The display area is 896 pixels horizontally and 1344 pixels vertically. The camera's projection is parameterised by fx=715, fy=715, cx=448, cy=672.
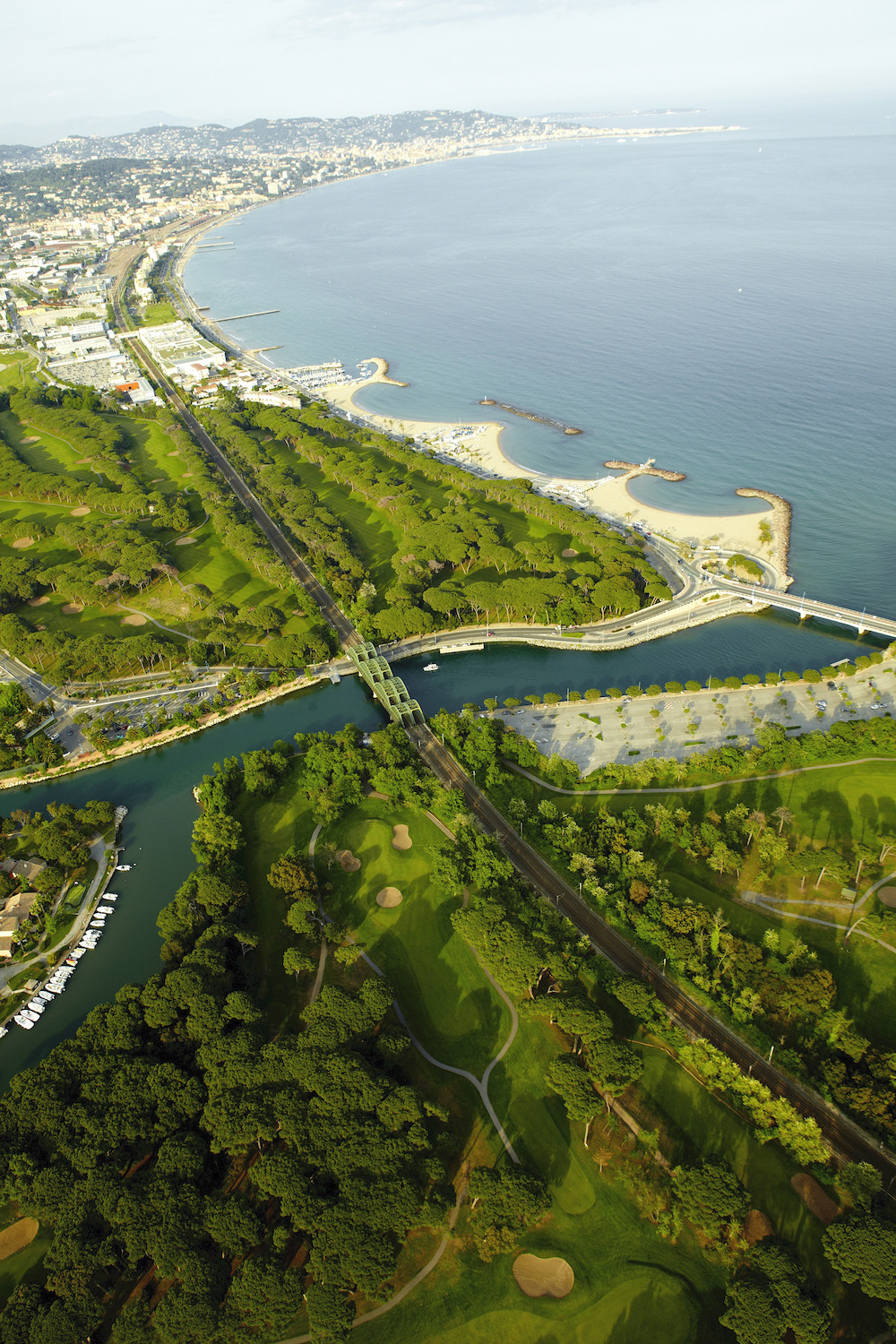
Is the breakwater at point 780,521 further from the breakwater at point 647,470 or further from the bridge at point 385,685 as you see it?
the bridge at point 385,685

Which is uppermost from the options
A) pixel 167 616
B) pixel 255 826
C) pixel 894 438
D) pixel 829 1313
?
pixel 894 438

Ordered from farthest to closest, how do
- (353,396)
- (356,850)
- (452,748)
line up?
(353,396), (452,748), (356,850)

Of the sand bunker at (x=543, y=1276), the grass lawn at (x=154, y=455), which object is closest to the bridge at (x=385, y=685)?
the sand bunker at (x=543, y=1276)

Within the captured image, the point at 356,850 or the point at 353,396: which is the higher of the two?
the point at 353,396

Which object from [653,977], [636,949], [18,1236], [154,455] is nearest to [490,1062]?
[653,977]

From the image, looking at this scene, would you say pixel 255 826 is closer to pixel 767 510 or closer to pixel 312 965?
pixel 312 965

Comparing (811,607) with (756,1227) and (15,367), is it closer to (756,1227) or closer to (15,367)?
(756,1227)

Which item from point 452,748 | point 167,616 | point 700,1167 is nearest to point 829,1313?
point 700,1167

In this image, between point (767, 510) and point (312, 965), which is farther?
point (767, 510)
